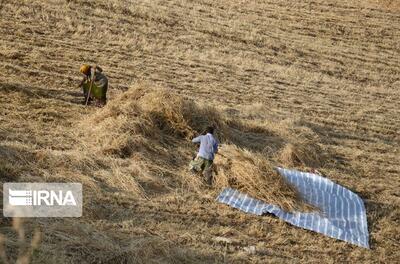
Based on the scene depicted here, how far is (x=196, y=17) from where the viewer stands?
55.0 ft

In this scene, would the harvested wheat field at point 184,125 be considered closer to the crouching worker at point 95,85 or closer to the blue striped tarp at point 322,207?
the blue striped tarp at point 322,207

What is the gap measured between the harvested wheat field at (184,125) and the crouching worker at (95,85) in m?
0.24

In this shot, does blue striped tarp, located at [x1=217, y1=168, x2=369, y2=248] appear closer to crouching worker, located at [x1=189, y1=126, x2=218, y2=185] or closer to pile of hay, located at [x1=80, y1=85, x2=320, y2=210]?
Answer: pile of hay, located at [x1=80, y1=85, x2=320, y2=210]

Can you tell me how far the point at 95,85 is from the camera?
368 inches

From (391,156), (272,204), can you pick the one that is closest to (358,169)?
(391,156)

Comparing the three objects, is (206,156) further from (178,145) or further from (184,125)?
(184,125)

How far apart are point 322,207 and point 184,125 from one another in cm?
266

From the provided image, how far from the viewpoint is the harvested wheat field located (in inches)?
244

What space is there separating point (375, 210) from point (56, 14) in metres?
9.78

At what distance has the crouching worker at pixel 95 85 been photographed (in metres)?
9.27

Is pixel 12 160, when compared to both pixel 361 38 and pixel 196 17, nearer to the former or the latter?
pixel 196 17

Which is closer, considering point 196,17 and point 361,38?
point 196,17
